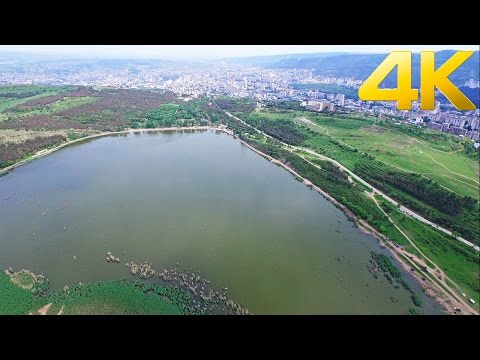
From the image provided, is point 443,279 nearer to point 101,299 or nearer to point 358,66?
point 101,299

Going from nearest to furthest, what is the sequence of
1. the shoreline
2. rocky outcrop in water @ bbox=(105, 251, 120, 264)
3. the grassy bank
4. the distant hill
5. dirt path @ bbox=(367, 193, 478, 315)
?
1. the grassy bank
2. dirt path @ bbox=(367, 193, 478, 315)
3. rocky outcrop in water @ bbox=(105, 251, 120, 264)
4. the shoreline
5. the distant hill

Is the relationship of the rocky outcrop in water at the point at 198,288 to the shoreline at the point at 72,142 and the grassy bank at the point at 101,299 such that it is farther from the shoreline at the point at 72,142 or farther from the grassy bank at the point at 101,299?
the shoreline at the point at 72,142

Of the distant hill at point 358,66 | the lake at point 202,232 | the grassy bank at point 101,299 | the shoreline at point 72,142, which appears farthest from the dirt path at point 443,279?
the distant hill at point 358,66

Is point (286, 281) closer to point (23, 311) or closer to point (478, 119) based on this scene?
point (23, 311)

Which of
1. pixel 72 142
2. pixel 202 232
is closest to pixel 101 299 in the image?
pixel 202 232

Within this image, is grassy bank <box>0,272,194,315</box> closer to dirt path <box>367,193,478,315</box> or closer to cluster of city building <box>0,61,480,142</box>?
dirt path <box>367,193,478,315</box>

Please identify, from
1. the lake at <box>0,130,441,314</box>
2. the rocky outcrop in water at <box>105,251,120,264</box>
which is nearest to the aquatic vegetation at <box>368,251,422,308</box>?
the lake at <box>0,130,441,314</box>
